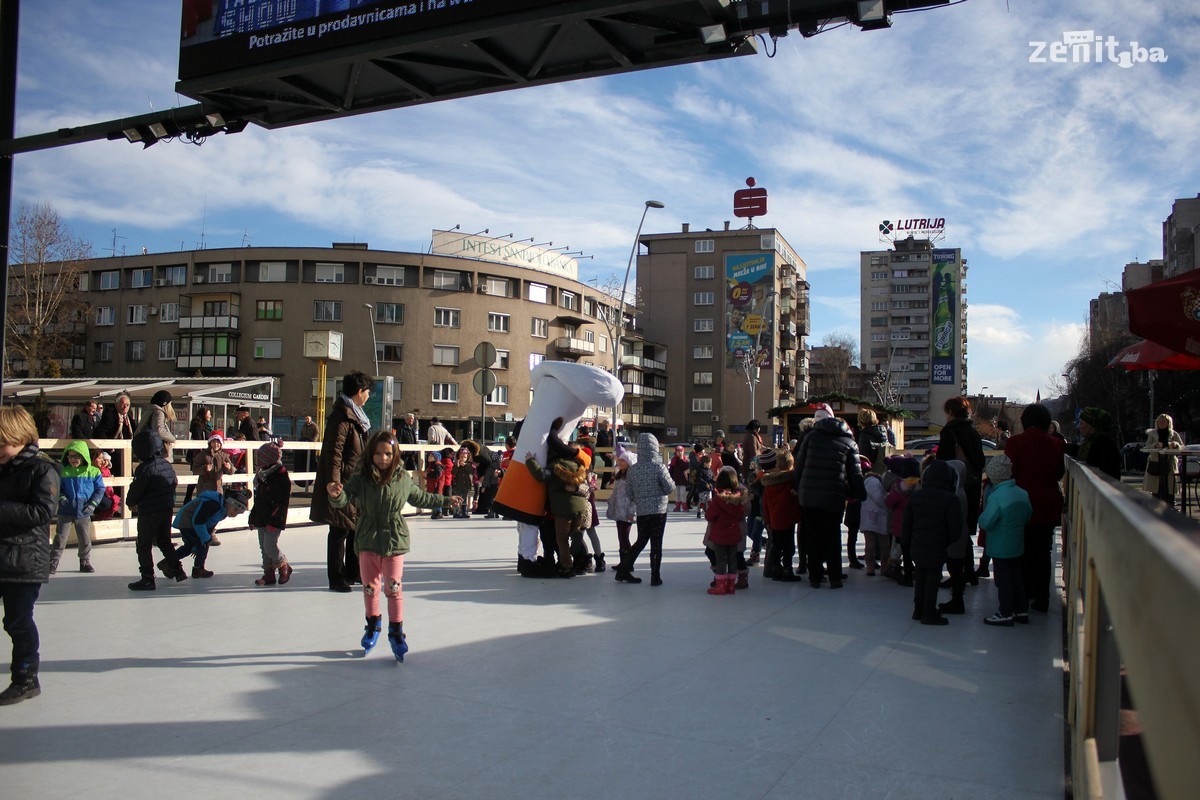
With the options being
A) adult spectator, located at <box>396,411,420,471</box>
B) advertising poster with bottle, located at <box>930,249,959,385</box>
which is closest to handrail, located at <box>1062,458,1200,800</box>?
adult spectator, located at <box>396,411,420,471</box>

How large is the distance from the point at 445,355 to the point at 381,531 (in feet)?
188

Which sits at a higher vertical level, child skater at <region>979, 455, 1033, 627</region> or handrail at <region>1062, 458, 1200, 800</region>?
handrail at <region>1062, 458, 1200, 800</region>

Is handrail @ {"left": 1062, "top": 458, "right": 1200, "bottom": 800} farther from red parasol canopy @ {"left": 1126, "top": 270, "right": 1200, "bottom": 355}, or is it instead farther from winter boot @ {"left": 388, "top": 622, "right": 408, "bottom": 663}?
red parasol canopy @ {"left": 1126, "top": 270, "right": 1200, "bottom": 355}

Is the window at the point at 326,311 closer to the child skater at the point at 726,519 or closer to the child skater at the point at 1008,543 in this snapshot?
the child skater at the point at 726,519

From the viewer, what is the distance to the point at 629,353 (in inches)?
3068

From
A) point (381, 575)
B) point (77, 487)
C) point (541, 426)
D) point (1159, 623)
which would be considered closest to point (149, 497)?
point (77, 487)

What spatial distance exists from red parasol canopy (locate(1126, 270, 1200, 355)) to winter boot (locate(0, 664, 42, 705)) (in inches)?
269

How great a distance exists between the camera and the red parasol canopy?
554 centimetres

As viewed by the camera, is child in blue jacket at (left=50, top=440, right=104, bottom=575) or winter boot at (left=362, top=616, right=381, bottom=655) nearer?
winter boot at (left=362, top=616, right=381, bottom=655)

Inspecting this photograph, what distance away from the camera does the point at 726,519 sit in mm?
8273

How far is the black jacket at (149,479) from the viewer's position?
8.00m

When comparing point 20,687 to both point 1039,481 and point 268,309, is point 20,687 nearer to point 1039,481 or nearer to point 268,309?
point 1039,481

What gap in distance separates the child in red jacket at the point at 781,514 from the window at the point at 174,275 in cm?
6169

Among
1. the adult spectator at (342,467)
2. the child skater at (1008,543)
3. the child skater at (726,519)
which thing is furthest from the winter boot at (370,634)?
the child skater at (1008,543)
